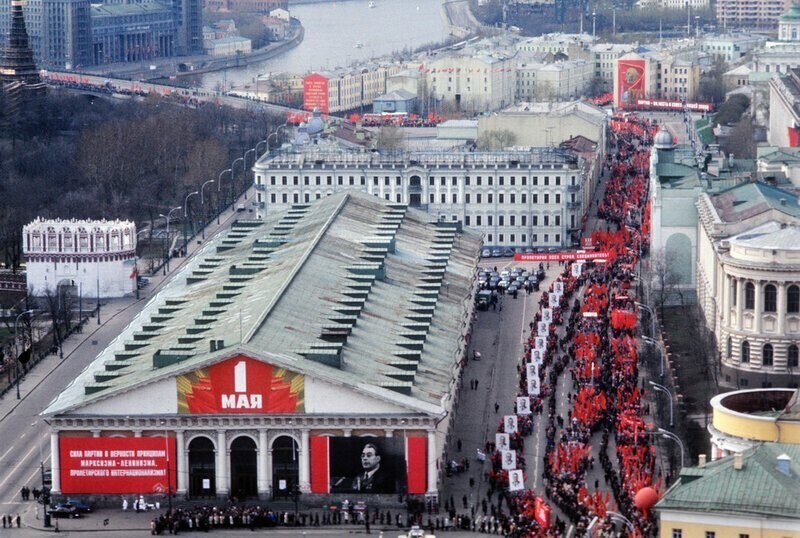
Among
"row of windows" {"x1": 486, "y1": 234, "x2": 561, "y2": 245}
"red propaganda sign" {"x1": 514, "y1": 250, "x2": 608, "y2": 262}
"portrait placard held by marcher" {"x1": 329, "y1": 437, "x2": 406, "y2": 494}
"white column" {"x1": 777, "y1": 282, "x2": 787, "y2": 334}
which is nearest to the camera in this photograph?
"portrait placard held by marcher" {"x1": 329, "y1": 437, "x2": 406, "y2": 494}

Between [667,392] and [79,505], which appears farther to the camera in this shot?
[667,392]

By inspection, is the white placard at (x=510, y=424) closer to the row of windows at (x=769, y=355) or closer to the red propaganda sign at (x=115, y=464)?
the row of windows at (x=769, y=355)

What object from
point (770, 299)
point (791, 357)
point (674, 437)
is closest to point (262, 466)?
point (674, 437)

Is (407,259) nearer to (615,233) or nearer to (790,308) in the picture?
(790,308)

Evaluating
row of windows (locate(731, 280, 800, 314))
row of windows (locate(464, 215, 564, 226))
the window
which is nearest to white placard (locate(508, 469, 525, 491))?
the window

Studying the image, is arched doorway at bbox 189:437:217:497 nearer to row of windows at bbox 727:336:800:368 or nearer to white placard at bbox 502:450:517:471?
white placard at bbox 502:450:517:471

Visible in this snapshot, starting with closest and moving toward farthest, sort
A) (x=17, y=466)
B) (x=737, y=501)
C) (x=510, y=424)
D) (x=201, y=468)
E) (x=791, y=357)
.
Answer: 1. (x=737, y=501)
2. (x=201, y=468)
3. (x=17, y=466)
4. (x=510, y=424)
5. (x=791, y=357)

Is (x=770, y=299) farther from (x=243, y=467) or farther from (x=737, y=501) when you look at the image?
(x=737, y=501)

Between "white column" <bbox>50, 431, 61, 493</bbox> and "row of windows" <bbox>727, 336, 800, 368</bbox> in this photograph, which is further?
"row of windows" <bbox>727, 336, 800, 368</bbox>
